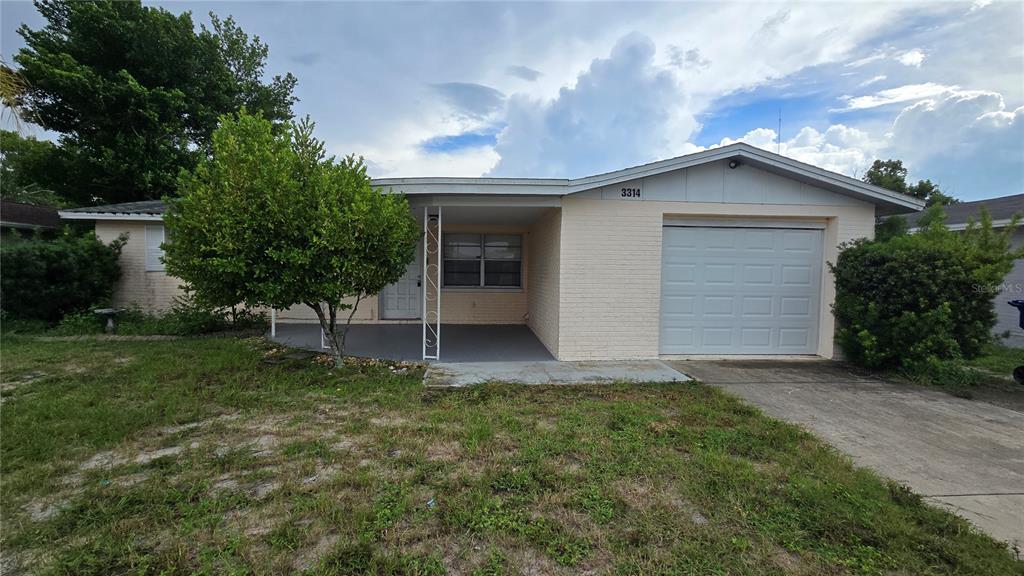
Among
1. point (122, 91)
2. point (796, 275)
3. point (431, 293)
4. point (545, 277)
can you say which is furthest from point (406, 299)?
point (122, 91)

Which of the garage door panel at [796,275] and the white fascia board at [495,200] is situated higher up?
the white fascia board at [495,200]

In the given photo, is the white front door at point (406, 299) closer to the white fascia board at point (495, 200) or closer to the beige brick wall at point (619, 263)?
the white fascia board at point (495, 200)

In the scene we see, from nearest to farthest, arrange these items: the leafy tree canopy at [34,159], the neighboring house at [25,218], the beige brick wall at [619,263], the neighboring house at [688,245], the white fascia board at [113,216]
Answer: the neighboring house at [688,245]
the beige brick wall at [619,263]
the white fascia board at [113,216]
the neighboring house at [25,218]
the leafy tree canopy at [34,159]

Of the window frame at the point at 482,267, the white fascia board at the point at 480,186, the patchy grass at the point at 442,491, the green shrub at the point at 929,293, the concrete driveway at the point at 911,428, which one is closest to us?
the patchy grass at the point at 442,491

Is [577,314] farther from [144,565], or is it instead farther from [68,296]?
[68,296]

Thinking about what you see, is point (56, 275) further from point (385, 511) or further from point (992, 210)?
point (992, 210)

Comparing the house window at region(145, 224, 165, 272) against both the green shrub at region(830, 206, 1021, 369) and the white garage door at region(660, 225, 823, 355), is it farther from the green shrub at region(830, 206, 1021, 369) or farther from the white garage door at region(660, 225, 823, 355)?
Result: the green shrub at region(830, 206, 1021, 369)

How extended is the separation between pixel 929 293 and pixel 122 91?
19.9 meters

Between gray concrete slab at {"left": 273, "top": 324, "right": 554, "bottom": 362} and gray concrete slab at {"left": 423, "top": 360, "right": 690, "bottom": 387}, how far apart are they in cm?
45

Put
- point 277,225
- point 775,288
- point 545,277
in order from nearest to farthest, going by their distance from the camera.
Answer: point 277,225
point 775,288
point 545,277

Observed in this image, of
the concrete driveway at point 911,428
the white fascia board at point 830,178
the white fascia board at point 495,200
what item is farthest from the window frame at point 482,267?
the white fascia board at point 830,178

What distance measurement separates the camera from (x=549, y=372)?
6207mm

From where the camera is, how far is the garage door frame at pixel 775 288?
7.17m

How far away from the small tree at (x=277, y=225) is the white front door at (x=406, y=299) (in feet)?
15.6
